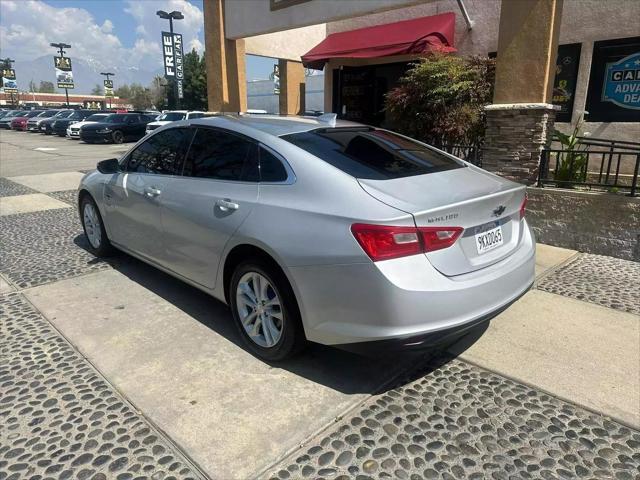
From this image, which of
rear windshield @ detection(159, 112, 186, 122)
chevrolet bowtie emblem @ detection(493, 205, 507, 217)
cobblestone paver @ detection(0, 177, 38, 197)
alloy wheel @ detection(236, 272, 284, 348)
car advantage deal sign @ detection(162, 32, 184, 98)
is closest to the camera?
chevrolet bowtie emblem @ detection(493, 205, 507, 217)

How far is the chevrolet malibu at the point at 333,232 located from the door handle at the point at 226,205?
0.01 meters

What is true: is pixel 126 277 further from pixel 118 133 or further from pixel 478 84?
pixel 118 133

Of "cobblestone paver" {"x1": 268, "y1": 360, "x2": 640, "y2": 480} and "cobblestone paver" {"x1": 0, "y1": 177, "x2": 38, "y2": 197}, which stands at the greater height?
"cobblestone paver" {"x1": 0, "y1": 177, "x2": 38, "y2": 197}

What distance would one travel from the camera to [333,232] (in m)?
2.67

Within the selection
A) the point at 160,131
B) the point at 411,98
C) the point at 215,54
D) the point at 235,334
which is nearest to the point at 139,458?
the point at 235,334

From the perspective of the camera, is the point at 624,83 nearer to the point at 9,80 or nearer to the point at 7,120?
the point at 7,120

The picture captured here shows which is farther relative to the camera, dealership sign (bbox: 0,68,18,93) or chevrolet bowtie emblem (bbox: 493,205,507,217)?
dealership sign (bbox: 0,68,18,93)

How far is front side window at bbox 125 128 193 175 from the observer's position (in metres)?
4.02

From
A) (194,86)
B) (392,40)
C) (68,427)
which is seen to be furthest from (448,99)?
(194,86)

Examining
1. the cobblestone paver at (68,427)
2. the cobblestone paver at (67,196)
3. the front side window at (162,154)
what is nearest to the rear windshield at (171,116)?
the cobblestone paver at (67,196)

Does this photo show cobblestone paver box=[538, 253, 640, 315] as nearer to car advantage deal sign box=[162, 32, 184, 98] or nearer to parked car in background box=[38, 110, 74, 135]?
parked car in background box=[38, 110, 74, 135]

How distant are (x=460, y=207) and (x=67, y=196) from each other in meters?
8.36

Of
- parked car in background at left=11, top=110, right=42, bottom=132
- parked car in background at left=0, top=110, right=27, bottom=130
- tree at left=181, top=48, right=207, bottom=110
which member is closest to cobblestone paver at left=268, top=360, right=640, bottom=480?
parked car in background at left=11, top=110, right=42, bottom=132

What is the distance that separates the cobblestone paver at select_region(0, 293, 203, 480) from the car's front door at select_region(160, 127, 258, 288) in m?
1.01
